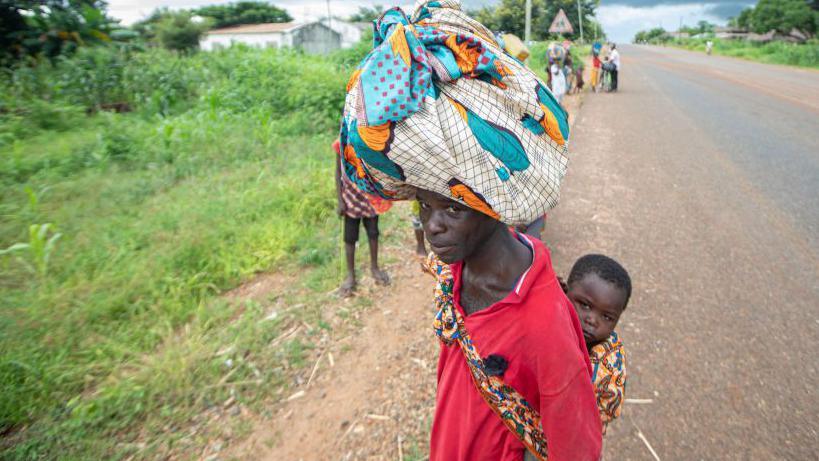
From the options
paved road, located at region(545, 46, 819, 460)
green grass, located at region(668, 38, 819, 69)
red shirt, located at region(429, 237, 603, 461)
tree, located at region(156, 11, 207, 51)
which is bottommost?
paved road, located at region(545, 46, 819, 460)

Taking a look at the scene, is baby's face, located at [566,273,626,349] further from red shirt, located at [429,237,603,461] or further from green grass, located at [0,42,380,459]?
green grass, located at [0,42,380,459]

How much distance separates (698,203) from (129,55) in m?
12.2

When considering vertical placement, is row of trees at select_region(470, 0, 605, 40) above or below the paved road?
above

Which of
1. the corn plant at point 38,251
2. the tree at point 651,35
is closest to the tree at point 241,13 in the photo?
the corn plant at point 38,251

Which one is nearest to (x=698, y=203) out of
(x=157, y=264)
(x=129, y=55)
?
(x=157, y=264)

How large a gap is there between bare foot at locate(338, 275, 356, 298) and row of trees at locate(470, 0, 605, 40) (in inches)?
960

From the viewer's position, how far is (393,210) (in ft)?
17.9

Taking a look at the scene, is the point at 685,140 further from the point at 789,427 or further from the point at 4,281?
the point at 4,281

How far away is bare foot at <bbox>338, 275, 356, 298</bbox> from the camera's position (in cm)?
378

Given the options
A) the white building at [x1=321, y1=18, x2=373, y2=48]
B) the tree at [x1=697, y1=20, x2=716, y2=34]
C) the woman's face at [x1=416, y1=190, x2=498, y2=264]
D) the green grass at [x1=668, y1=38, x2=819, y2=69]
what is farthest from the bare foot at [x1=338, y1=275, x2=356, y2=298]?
the tree at [x1=697, y1=20, x2=716, y2=34]

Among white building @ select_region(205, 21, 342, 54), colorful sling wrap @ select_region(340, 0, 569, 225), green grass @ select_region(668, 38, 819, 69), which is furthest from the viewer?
white building @ select_region(205, 21, 342, 54)

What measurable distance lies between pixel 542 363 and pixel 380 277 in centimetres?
297

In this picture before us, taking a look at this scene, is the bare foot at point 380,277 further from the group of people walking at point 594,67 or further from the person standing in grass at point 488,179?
the group of people walking at point 594,67

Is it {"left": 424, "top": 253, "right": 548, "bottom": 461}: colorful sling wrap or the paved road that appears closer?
{"left": 424, "top": 253, "right": 548, "bottom": 461}: colorful sling wrap
